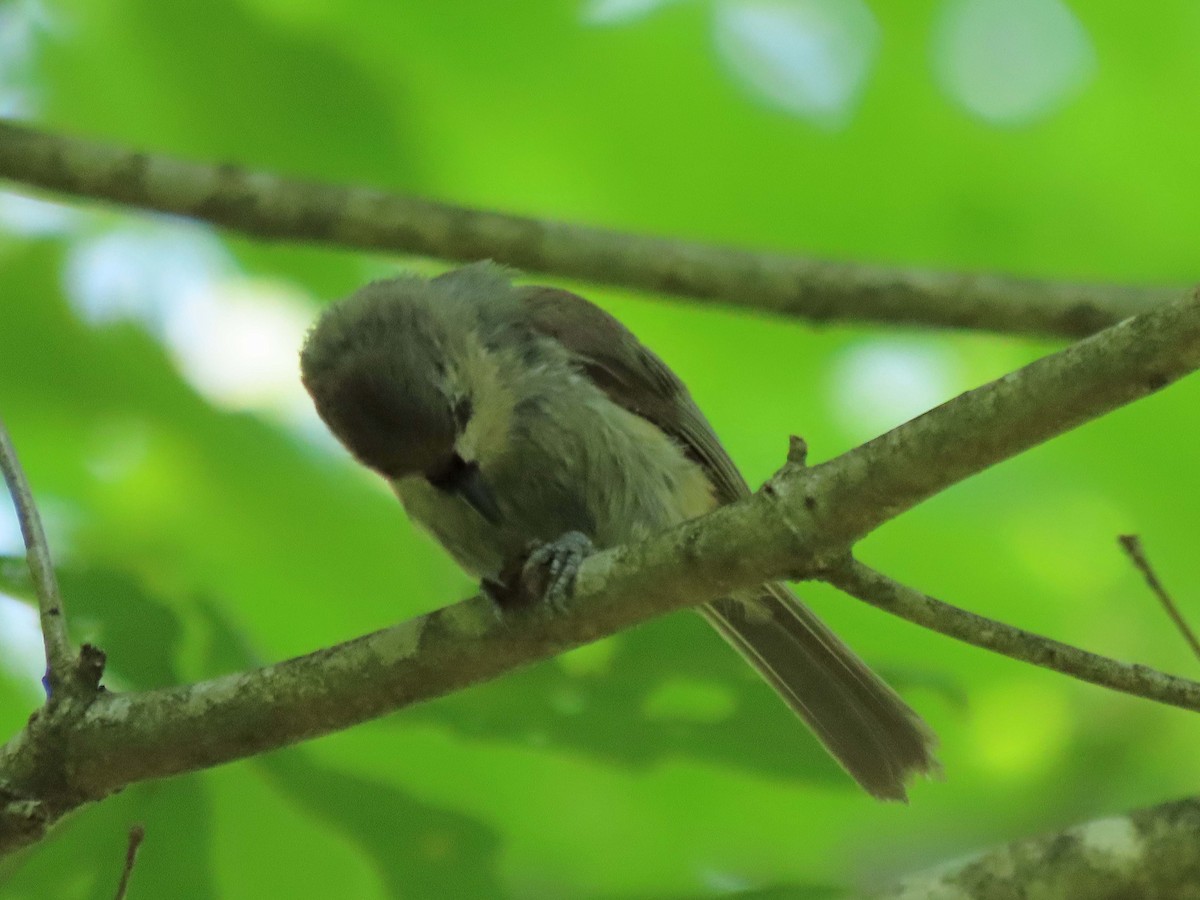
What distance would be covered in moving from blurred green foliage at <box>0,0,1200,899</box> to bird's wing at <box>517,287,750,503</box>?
0.61 m

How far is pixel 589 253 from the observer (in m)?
4.92

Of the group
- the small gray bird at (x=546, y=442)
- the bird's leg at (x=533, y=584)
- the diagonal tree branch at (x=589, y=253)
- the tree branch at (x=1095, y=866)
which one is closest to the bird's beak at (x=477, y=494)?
the small gray bird at (x=546, y=442)

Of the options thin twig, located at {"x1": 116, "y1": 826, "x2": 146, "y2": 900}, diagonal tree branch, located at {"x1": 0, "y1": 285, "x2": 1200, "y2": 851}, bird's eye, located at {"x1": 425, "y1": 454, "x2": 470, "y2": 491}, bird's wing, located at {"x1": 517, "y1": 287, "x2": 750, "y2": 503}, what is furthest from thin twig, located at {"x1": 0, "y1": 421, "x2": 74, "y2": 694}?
bird's wing, located at {"x1": 517, "y1": 287, "x2": 750, "y2": 503}

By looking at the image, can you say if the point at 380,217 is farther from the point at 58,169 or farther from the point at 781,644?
the point at 781,644

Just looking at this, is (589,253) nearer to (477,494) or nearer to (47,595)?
(477,494)

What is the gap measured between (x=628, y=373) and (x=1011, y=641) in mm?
1992

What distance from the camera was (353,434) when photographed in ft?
13.0

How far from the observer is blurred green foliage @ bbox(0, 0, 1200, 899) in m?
5.29

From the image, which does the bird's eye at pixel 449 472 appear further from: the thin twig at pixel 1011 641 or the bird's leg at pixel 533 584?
the thin twig at pixel 1011 641

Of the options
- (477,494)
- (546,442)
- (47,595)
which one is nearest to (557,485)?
(546,442)

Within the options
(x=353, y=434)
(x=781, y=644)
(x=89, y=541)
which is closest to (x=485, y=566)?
(x=353, y=434)

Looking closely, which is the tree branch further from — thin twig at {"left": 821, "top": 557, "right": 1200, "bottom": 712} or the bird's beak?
the bird's beak

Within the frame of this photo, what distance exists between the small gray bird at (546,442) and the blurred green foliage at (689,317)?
368 mm

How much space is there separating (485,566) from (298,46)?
8.58ft
